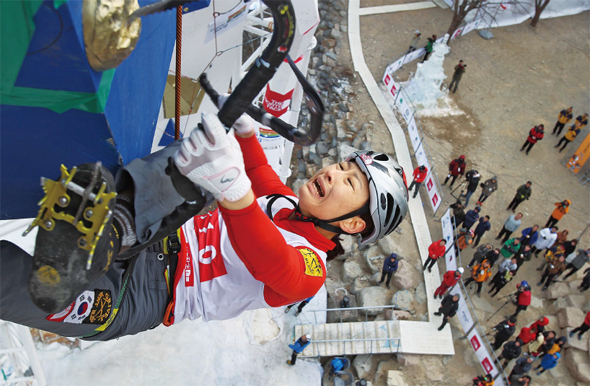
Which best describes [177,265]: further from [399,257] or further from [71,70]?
[399,257]

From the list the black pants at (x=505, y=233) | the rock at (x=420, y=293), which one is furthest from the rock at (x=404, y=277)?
the black pants at (x=505, y=233)

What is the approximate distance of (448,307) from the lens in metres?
10.2

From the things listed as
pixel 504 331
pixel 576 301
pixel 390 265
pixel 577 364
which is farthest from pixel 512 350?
pixel 576 301

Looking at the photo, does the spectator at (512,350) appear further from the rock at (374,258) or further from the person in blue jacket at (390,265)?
the rock at (374,258)

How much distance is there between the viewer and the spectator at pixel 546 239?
12523mm

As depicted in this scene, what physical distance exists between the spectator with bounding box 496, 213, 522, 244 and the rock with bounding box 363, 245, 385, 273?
11.5 ft

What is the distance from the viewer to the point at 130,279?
3932mm

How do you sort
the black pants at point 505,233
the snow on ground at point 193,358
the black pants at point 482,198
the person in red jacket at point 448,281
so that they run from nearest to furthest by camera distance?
the snow on ground at point 193,358, the person in red jacket at point 448,281, the black pants at point 505,233, the black pants at point 482,198

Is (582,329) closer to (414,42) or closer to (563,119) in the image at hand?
(563,119)

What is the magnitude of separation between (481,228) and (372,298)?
3549 mm

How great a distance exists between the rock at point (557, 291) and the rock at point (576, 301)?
166 mm

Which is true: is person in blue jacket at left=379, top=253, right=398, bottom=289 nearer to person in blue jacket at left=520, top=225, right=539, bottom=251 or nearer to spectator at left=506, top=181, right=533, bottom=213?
person in blue jacket at left=520, top=225, right=539, bottom=251

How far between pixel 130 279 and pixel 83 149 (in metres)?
1.42

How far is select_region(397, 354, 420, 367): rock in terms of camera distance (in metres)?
10.2
